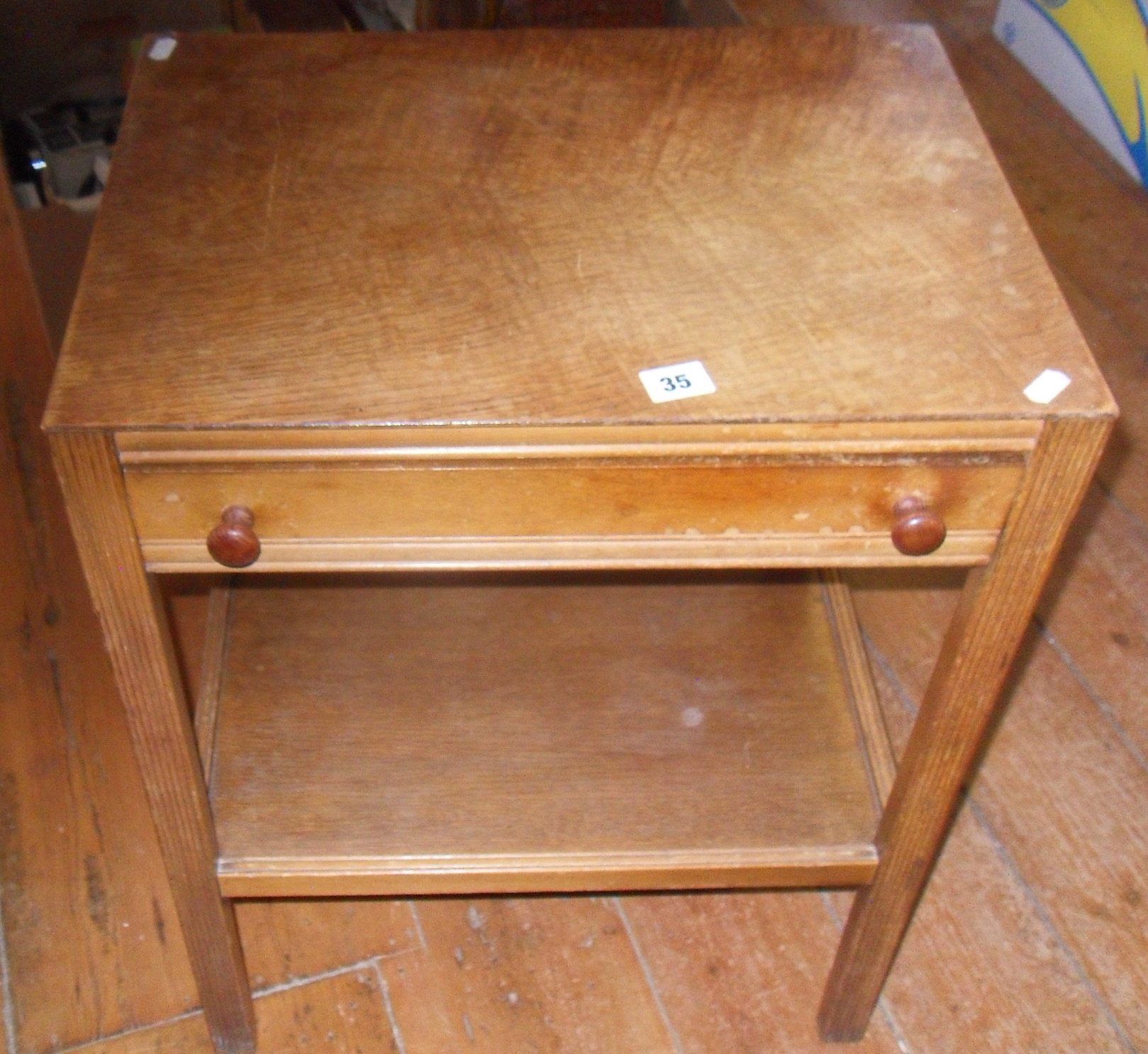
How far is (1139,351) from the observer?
1.47 m

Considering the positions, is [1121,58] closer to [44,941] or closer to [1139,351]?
[1139,351]

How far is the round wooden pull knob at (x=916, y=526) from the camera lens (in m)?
0.66

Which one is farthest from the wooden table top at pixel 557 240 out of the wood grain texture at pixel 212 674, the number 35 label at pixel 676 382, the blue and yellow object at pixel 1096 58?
the blue and yellow object at pixel 1096 58

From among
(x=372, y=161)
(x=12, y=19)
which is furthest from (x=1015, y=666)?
(x=12, y=19)

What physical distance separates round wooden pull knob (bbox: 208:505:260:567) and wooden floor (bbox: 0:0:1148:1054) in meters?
0.51

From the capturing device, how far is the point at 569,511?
2.20 feet

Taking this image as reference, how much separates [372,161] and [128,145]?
15cm

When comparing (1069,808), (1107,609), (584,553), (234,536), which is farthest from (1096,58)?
(234,536)

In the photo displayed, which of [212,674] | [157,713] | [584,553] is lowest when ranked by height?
[212,674]

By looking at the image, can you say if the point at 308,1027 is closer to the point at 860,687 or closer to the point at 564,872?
the point at 564,872

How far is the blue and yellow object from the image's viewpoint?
1580 mm

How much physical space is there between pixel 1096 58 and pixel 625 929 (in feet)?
4.05

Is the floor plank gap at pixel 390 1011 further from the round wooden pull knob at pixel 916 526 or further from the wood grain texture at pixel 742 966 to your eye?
the round wooden pull knob at pixel 916 526

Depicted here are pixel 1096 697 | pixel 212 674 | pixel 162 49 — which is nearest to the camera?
pixel 162 49
